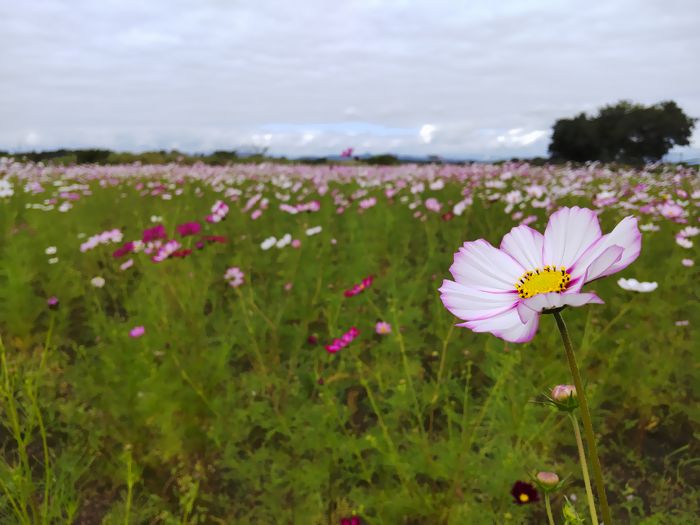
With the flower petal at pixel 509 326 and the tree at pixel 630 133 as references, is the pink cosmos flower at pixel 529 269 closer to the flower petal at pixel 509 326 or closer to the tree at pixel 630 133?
the flower petal at pixel 509 326

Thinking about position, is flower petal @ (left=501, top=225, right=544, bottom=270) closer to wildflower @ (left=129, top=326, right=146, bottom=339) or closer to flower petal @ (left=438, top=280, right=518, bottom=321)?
flower petal @ (left=438, top=280, right=518, bottom=321)

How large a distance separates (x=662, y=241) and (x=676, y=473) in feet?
5.81

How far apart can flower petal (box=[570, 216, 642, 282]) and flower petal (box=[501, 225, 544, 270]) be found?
0.06 meters

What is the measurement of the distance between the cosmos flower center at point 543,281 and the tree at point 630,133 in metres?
24.9

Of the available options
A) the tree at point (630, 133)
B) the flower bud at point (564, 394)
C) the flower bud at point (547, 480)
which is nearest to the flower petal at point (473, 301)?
the flower bud at point (564, 394)

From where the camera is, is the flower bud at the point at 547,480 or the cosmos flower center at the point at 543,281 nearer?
the cosmos flower center at the point at 543,281

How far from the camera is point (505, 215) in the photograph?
4352mm

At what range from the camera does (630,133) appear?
2423 cm

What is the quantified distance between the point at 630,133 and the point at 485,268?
2674 centimetres

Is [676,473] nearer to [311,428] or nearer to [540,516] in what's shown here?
[540,516]

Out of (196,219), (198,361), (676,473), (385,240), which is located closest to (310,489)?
(198,361)

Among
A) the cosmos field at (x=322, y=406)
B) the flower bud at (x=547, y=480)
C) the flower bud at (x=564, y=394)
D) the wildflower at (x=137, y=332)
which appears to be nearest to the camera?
the flower bud at (x=564, y=394)

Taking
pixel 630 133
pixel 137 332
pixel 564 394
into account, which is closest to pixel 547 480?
pixel 564 394

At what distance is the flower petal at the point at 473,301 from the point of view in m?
0.61
